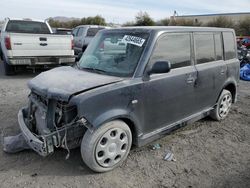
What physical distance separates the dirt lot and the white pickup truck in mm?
4382

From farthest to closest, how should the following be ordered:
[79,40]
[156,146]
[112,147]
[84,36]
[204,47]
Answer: [79,40] < [84,36] < [204,47] < [156,146] < [112,147]

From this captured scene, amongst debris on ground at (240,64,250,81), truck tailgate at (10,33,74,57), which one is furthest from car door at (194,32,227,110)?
truck tailgate at (10,33,74,57)

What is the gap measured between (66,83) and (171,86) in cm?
156

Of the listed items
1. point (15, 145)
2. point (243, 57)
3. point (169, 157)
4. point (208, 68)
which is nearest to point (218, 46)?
point (208, 68)

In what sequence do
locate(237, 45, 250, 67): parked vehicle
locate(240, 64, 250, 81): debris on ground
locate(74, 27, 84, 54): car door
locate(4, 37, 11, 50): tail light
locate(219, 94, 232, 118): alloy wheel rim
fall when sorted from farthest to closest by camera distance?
locate(74, 27, 84, 54): car door → locate(237, 45, 250, 67): parked vehicle → locate(240, 64, 250, 81): debris on ground → locate(4, 37, 11, 50): tail light → locate(219, 94, 232, 118): alloy wheel rim

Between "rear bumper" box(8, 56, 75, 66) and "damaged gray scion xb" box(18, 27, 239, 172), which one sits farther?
"rear bumper" box(8, 56, 75, 66)

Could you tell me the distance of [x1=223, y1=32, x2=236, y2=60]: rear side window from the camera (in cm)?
521

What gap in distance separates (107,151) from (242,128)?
3.03 metres

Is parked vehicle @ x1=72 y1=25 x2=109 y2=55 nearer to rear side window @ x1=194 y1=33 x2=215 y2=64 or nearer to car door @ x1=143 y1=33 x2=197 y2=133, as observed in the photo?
rear side window @ x1=194 y1=33 x2=215 y2=64

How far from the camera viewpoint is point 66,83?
343 cm

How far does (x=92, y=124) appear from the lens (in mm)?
3150

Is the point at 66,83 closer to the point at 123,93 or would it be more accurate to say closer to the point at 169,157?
the point at 123,93

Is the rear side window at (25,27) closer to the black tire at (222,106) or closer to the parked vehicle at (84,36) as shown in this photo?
the parked vehicle at (84,36)

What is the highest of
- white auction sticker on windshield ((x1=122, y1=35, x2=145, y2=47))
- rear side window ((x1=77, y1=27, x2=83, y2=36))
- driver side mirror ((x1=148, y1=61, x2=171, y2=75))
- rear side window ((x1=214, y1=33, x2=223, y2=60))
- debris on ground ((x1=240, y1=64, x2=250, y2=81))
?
rear side window ((x1=77, y1=27, x2=83, y2=36))
